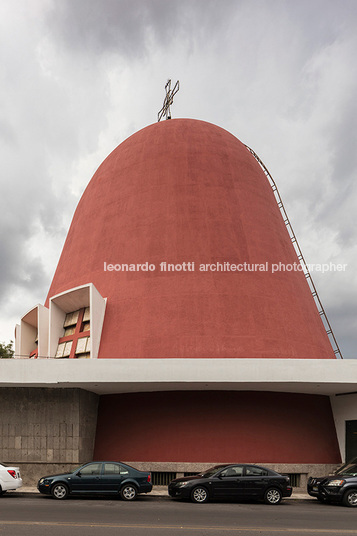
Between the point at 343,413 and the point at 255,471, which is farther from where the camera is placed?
the point at 343,413

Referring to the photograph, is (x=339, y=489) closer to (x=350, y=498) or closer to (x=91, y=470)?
(x=350, y=498)

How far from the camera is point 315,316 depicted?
23469mm

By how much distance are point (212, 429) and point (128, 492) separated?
502 cm

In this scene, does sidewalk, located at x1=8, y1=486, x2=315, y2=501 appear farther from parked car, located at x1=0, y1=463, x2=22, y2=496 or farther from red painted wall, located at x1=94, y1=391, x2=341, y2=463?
parked car, located at x1=0, y1=463, x2=22, y2=496

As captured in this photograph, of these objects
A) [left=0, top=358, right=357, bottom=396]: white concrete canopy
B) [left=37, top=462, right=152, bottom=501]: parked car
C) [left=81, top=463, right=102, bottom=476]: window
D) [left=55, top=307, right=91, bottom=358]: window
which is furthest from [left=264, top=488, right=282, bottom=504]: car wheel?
[left=55, top=307, right=91, bottom=358]: window

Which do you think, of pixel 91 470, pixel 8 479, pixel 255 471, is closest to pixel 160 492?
pixel 91 470

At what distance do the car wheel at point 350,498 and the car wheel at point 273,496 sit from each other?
1.73m

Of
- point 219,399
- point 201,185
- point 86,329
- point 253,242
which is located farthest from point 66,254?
point 219,399

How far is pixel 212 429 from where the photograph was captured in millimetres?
18969

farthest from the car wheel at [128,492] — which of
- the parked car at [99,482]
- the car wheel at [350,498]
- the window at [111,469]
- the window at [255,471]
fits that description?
the car wheel at [350,498]

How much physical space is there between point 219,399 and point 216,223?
756cm

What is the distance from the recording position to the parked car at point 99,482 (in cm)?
1451

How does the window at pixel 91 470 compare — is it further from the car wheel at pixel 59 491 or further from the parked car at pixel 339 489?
the parked car at pixel 339 489

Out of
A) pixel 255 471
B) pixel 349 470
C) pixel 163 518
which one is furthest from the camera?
pixel 349 470
